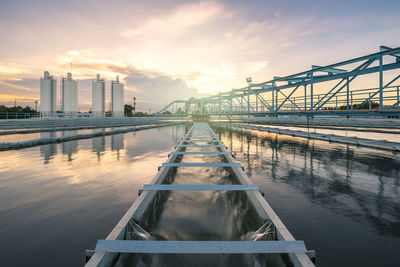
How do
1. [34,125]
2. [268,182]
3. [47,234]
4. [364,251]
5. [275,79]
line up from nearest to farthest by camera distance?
1. [364,251]
2. [47,234]
3. [268,182]
4. [275,79]
5. [34,125]

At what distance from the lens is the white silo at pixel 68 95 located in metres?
→ 85.1

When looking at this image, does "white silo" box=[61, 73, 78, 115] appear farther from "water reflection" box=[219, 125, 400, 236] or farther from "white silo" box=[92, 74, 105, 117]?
"water reflection" box=[219, 125, 400, 236]

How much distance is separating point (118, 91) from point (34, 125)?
7474 cm

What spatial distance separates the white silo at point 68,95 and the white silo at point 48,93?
347cm

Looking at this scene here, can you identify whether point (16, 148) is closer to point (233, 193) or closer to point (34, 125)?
point (233, 193)

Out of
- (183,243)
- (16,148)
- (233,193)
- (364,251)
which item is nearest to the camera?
(183,243)

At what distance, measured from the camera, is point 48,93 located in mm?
83062

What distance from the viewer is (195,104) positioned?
6938cm

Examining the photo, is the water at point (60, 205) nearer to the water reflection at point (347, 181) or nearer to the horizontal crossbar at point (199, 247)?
the horizontal crossbar at point (199, 247)

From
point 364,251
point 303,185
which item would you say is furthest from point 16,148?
point 364,251

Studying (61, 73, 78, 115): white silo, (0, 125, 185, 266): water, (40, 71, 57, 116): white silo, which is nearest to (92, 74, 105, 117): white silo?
(61, 73, 78, 115): white silo

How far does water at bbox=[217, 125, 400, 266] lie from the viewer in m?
2.62

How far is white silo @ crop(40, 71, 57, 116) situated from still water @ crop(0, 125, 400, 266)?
9793 centimetres

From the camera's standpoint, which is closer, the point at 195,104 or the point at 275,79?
the point at 275,79
